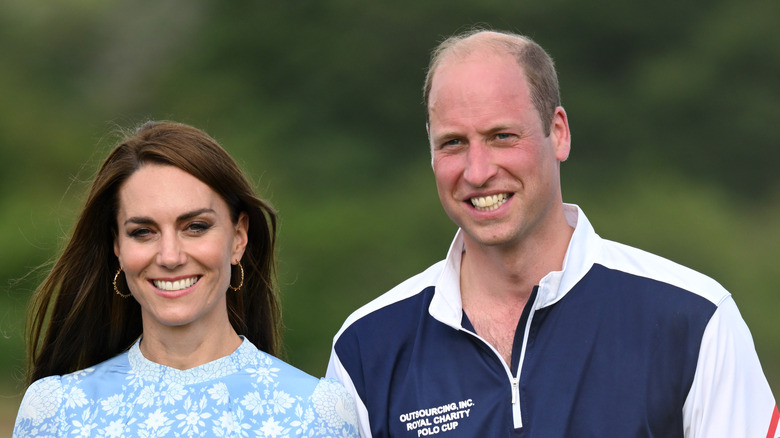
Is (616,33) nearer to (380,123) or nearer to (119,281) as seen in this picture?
(380,123)

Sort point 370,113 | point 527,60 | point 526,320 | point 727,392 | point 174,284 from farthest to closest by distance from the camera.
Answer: point 370,113
point 527,60
point 526,320
point 174,284
point 727,392

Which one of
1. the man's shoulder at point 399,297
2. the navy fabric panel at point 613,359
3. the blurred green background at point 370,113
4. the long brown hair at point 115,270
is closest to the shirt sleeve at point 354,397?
the man's shoulder at point 399,297

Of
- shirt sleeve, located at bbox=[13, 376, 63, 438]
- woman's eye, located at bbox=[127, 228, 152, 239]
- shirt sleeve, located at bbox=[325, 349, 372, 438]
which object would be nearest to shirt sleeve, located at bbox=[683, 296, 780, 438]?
shirt sleeve, located at bbox=[325, 349, 372, 438]

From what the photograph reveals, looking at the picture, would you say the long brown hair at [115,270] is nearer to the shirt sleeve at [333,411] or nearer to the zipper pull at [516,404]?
the shirt sleeve at [333,411]

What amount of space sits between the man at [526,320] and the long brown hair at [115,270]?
28 cm

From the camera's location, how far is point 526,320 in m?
3.22

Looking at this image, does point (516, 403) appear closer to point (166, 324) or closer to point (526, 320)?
point (526, 320)

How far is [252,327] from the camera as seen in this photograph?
3521 millimetres

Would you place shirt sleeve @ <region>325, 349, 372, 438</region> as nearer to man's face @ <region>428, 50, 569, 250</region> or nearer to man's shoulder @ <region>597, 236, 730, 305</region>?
man's face @ <region>428, 50, 569, 250</region>

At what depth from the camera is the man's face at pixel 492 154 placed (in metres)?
3.22

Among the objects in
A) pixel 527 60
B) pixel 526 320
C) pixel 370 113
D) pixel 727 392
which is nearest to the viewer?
pixel 727 392

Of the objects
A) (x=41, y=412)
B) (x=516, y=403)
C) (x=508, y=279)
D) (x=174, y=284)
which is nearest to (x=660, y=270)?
(x=508, y=279)

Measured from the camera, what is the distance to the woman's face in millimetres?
3109

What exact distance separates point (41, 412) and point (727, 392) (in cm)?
166
